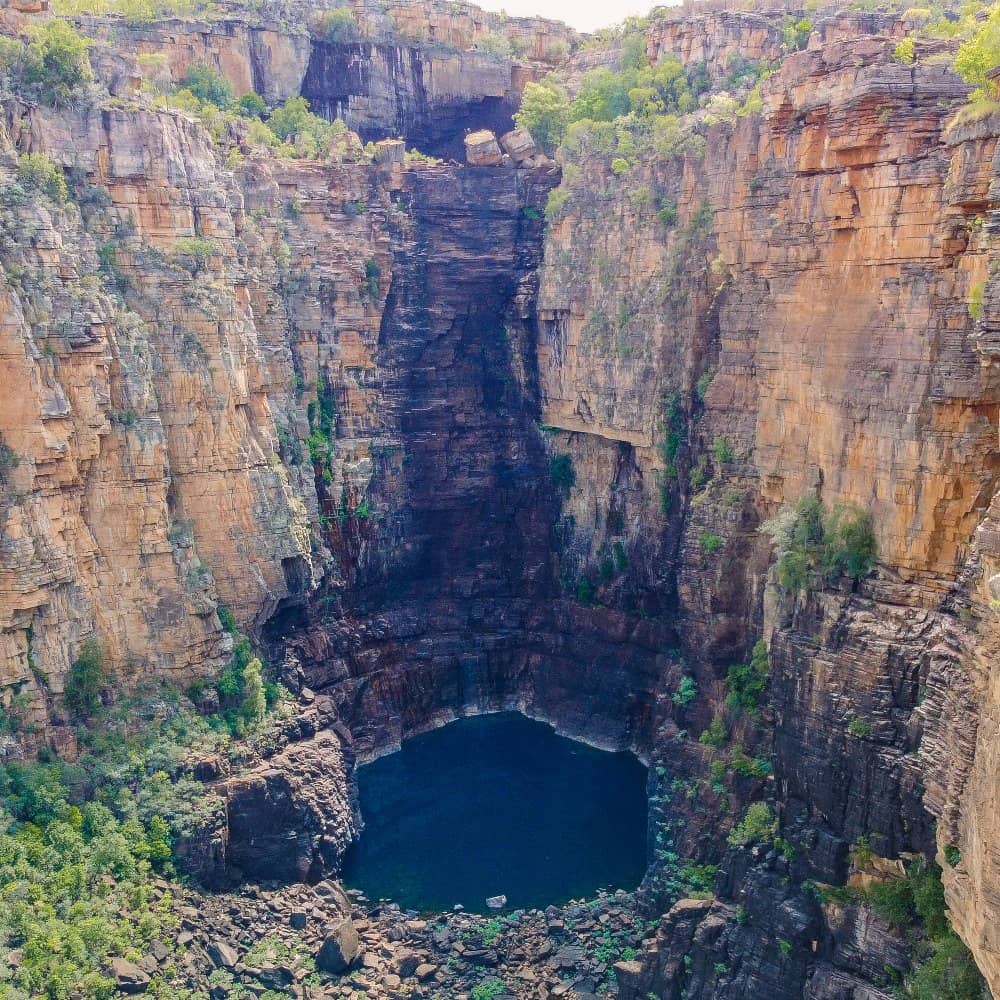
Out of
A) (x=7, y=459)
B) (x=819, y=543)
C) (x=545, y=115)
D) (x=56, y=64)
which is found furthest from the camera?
(x=545, y=115)

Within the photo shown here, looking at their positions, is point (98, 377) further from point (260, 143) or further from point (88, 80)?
point (260, 143)

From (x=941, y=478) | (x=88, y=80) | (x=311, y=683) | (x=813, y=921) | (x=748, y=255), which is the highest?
(x=88, y=80)

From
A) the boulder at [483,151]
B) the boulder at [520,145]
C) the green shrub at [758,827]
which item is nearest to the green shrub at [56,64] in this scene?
the boulder at [483,151]

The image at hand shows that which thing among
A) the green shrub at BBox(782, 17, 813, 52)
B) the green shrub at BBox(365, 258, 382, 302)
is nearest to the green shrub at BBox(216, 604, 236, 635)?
the green shrub at BBox(365, 258, 382, 302)

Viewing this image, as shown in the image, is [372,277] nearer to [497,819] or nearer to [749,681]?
[497,819]

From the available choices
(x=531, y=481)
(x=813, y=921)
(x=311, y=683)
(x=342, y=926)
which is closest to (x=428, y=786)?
(x=311, y=683)

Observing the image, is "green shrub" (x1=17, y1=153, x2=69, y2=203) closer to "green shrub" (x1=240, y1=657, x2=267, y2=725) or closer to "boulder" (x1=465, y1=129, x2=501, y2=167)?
"green shrub" (x1=240, y1=657, x2=267, y2=725)

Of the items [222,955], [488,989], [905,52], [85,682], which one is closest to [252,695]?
[85,682]
